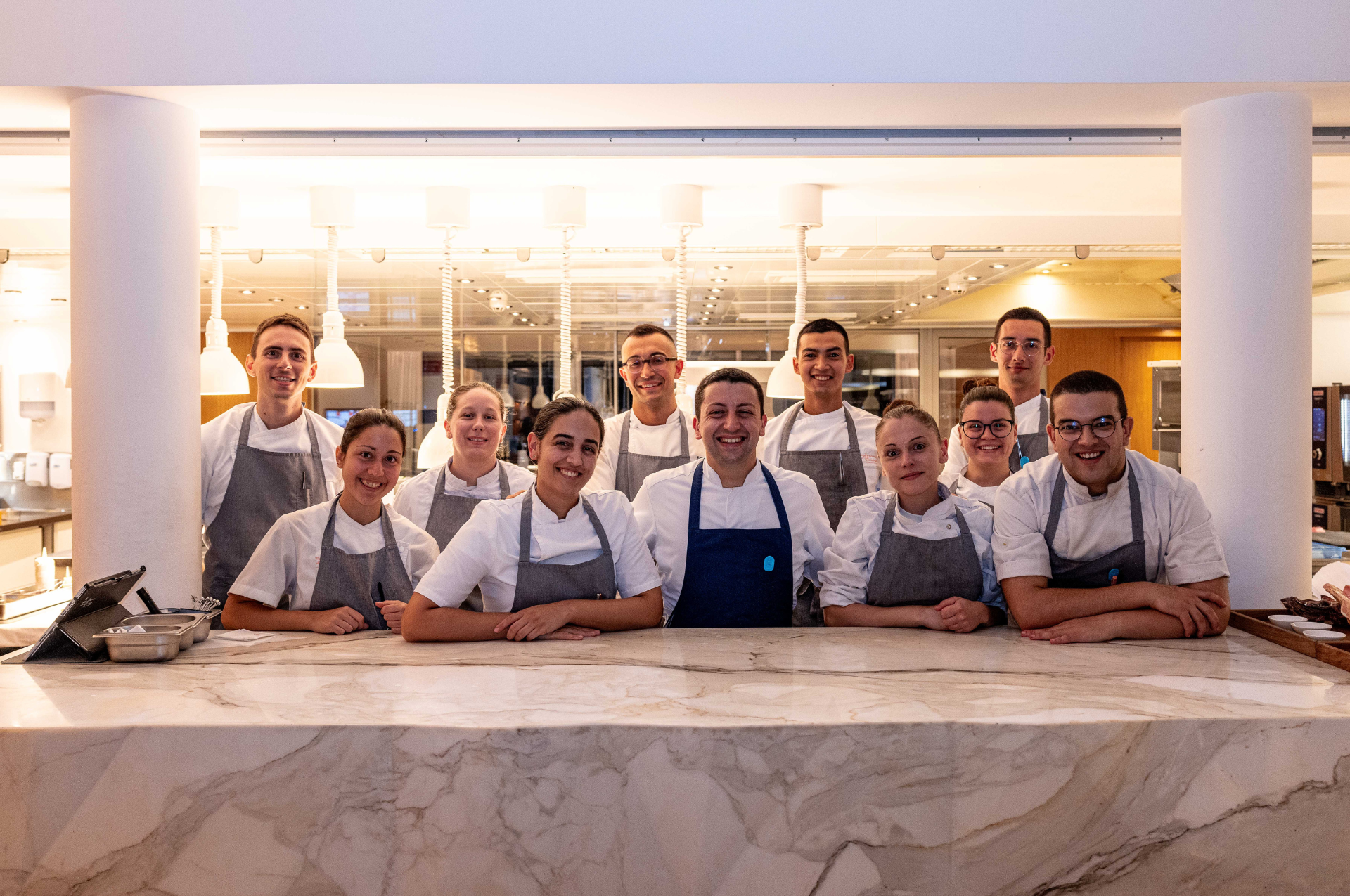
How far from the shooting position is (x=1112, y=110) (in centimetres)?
245

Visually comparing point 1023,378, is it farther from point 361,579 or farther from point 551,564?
point 361,579

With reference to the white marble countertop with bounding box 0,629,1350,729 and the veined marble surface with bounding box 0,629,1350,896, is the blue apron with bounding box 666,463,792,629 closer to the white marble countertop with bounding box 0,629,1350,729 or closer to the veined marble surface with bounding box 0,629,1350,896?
the white marble countertop with bounding box 0,629,1350,729

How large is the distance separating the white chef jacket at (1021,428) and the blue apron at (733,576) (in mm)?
877

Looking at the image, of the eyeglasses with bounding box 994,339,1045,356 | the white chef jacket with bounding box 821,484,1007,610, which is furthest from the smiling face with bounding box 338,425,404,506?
the eyeglasses with bounding box 994,339,1045,356

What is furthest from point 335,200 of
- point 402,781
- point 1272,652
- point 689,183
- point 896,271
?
point 896,271

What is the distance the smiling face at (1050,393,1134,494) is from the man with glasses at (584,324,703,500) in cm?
120

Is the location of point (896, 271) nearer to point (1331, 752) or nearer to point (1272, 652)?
point (1272, 652)

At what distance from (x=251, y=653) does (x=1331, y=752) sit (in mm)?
1964

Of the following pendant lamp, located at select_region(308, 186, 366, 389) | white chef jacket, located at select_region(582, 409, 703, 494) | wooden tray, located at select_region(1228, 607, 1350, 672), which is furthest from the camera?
pendant lamp, located at select_region(308, 186, 366, 389)

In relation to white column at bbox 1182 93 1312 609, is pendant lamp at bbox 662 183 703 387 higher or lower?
higher

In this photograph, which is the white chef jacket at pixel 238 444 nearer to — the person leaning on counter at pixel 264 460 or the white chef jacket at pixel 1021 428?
the person leaning on counter at pixel 264 460

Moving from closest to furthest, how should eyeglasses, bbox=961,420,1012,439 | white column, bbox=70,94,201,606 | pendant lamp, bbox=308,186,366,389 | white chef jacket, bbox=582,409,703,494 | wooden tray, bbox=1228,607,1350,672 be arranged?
wooden tray, bbox=1228,607,1350,672, white column, bbox=70,94,201,606, eyeglasses, bbox=961,420,1012,439, white chef jacket, bbox=582,409,703,494, pendant lamp, bbox=308,186,366,389

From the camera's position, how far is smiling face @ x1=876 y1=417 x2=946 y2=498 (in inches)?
88.2

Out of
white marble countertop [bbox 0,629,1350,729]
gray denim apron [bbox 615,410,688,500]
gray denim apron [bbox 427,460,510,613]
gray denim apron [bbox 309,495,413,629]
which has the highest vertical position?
gray denim apron [bbox 615,410,688,500]
